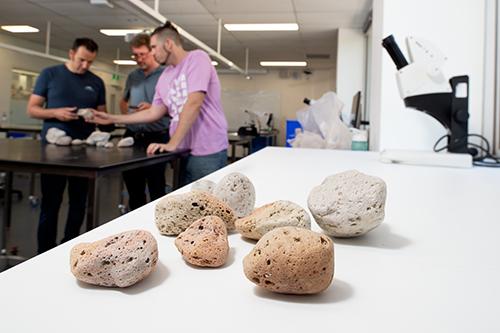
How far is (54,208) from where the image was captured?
2211mm

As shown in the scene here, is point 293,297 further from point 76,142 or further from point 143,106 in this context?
point 143,106

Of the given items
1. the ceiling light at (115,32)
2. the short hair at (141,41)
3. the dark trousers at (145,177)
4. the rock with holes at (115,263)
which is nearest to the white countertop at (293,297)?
the rock with holes at (115,263)

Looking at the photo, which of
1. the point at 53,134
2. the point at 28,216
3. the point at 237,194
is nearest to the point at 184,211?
the point at 237,194

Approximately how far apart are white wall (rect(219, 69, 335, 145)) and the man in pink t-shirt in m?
7.31

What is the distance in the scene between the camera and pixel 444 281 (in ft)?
1.22

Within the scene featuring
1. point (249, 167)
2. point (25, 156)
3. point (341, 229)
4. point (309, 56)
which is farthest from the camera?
point (309, 56)

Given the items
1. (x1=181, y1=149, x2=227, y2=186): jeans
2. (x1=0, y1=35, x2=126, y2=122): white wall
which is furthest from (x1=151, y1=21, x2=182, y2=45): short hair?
(x1=0, y1=35, x2=126, y2=122): white wall

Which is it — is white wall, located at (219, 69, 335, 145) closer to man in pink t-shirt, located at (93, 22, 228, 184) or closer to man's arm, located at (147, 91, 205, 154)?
man in pink t-shirt, located at (93, 22, 228, 184)

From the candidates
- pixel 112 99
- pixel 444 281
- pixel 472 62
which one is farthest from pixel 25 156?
pixel 112 99

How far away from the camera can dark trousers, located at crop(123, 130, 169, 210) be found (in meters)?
2.63

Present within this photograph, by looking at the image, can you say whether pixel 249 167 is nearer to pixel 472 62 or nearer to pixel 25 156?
pixel 25 156

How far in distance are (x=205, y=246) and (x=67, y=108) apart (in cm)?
234

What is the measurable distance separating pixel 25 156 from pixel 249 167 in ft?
3.78

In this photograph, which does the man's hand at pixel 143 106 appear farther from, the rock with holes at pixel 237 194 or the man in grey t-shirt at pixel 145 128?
the rock with holes at pixel 237 194
